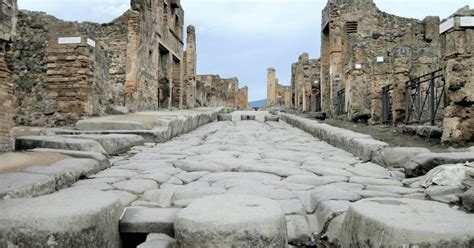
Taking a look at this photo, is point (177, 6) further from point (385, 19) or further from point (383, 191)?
point (383, 191)

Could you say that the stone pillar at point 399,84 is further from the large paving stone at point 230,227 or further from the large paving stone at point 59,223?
the large paving stone at point 59,223

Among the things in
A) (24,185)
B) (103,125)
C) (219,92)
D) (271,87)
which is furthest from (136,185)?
(271,87)

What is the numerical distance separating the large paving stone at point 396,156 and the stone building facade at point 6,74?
3.87 m

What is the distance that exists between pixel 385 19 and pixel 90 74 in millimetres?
14385

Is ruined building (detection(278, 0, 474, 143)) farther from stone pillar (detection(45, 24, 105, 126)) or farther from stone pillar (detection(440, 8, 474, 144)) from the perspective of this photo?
stone pillar (detection(45, 24, 105, 126))

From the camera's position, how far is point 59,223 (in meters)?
1.75

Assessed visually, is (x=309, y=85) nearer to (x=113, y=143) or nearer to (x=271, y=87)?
(x=271, y=87)

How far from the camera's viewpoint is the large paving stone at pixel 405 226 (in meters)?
1.59

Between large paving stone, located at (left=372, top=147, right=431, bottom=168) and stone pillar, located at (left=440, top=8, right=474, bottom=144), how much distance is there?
204 centimetres

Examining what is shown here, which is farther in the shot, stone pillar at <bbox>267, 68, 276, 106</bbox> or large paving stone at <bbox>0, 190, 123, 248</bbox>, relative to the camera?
stone pillar at <bbox>267, 68, 276, 106</bbox>

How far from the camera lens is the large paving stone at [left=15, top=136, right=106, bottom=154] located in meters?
4.58

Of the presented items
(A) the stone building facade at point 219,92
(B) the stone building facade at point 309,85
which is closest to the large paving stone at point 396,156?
(B) the stone building facade at point 309,85

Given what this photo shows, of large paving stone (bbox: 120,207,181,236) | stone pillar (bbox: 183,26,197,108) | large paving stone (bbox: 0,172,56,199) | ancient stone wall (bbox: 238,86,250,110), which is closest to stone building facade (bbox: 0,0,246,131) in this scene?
large paving stone (bbox: 0,172,56,199)

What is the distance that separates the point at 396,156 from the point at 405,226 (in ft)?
8.65
